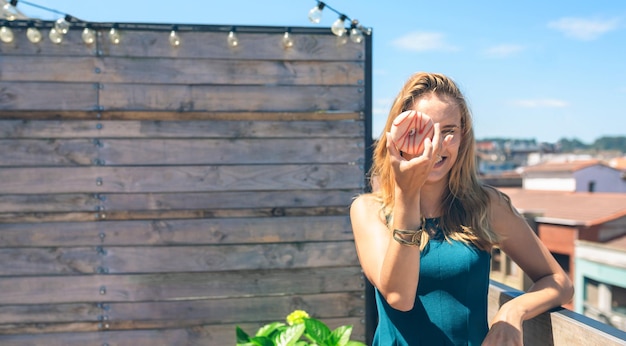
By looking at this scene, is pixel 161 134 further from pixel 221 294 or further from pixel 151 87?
pixel 221 294

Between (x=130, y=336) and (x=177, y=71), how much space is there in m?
1.70

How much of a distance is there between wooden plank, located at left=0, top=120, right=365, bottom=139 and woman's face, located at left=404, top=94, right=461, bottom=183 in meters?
1.73

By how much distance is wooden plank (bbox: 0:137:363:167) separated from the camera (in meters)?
3.07

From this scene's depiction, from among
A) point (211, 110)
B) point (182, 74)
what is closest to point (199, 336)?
point (211, 110)

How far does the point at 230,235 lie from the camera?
316 cm

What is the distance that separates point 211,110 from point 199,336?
56.7 inches

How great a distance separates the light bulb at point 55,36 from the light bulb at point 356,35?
1.83 m

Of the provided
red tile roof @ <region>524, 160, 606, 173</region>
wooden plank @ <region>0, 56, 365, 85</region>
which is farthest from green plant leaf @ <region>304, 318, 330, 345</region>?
red tile roof @ <region>524, 160, 606, 173</region>

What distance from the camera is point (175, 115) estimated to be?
10.3 feet

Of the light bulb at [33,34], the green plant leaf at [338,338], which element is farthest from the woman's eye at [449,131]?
the light bulb at [33,34]

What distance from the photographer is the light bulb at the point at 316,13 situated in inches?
126

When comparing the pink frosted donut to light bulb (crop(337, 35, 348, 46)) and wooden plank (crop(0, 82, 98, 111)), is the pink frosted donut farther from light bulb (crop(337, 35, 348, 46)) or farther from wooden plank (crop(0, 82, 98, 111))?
wooden plank (crop(0, 82, 98, 111))

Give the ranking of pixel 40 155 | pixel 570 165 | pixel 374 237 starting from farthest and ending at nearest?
1. pixel 570 165
2. pixel 40 155
3. pixel 374 237

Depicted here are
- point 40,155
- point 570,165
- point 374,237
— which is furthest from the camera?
point 570,165
